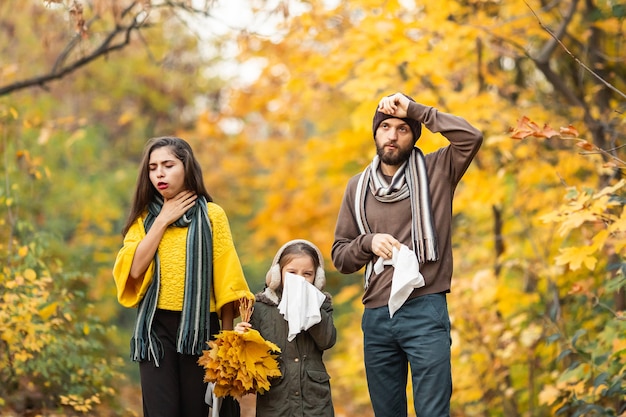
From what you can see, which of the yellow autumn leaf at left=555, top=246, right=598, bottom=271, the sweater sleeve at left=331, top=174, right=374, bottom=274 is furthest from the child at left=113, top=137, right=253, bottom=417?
the yellow autumn leaf at left=555, top=246, right=598, bottom=271

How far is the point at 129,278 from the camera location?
370 centimetres

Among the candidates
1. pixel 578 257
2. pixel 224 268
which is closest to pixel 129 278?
pixel 224 268

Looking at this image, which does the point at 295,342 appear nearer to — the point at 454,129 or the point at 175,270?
the point at 175,270

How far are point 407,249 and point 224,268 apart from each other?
90 centimetres

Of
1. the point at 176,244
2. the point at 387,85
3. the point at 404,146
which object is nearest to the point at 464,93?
the point at 387,85

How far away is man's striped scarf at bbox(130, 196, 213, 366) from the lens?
362cm

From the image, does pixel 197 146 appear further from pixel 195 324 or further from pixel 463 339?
pixel 195 324

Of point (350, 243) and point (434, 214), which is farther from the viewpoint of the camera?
point (350, 243)

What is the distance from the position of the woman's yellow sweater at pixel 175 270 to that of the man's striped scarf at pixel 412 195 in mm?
647

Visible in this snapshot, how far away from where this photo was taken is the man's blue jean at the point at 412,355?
11.4ft

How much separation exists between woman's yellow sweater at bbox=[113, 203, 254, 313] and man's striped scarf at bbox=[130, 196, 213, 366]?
1.6 inches

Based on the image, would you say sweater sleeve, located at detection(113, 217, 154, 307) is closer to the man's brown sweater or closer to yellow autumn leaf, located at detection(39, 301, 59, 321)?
the man's brown sweater

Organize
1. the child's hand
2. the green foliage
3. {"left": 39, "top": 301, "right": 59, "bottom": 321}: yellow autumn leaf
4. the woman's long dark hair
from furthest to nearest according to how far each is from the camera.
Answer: {"left": 39, "top": 301, "right": 59, "bottom": 321}: yellow autumn leaf < the green foliage < the woman's long dark hair < the child's hand

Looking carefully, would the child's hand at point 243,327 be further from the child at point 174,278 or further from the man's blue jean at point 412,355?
the man's blue jean at point 412,355
